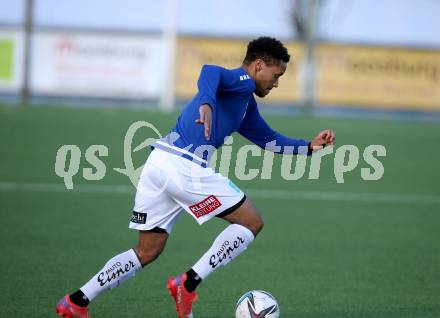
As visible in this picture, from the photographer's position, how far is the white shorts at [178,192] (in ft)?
19.9

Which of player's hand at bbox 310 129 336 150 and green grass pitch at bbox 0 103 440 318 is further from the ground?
player's hand at bbox 310 129 336 150

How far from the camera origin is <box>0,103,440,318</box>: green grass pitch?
23.8ft

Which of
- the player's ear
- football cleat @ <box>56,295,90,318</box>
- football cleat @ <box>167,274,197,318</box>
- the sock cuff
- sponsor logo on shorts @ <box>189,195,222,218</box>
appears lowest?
football cleat @ <box>56,295,90,318</box>

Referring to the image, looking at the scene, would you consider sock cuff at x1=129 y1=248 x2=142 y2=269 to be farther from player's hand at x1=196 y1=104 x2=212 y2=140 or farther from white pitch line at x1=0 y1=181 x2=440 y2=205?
white pitch line at x1=0 y1=181 x2=440 y2=205

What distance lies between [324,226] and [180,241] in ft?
7.00

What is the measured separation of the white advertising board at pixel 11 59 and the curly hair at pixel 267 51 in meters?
20.3

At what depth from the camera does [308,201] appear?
42.7 ft

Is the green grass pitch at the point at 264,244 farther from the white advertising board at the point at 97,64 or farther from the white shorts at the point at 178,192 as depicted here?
the white advertising board at the point at 97,64

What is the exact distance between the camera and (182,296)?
20.0ft

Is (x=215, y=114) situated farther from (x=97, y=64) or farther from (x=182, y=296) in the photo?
(x=97, y=64)

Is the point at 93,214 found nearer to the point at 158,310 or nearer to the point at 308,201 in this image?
the point at 308,201

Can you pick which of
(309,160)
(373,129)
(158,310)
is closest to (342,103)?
(373,129)

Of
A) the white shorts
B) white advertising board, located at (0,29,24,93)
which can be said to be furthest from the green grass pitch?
white advertising board, located at (0,29,24,93)

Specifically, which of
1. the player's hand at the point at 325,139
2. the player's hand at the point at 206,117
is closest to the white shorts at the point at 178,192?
the player's hand at the point at 206,117
